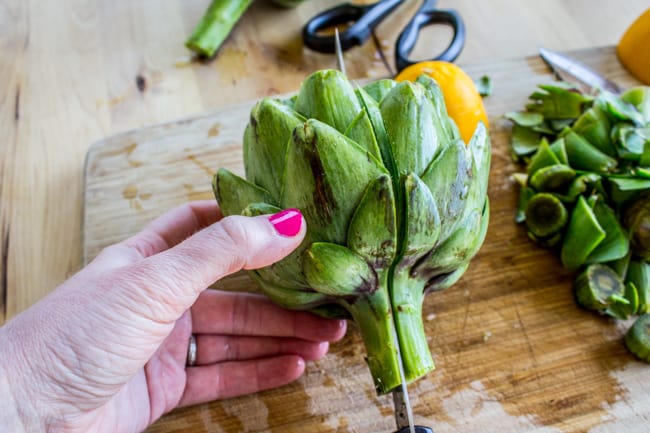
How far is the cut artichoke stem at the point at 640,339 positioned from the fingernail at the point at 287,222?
1.78ft

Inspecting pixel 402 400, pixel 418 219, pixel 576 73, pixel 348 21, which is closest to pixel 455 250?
pixel 418 219

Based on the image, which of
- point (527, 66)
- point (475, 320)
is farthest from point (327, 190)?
point (527, 66)

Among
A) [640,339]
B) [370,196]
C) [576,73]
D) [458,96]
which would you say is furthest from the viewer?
[576,73]

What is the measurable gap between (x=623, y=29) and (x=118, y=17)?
1191 millimetres

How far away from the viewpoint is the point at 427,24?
1.19 metres

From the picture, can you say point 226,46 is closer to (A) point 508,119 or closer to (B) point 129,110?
(B) point 129,110

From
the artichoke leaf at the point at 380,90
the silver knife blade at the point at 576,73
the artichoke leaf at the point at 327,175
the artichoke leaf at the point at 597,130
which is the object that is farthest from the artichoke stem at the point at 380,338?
the silver knife blade at the point at 576,73

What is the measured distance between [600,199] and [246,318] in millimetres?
581

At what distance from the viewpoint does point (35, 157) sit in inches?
44.9

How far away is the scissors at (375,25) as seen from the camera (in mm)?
1137

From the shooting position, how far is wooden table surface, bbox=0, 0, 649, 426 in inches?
42.0

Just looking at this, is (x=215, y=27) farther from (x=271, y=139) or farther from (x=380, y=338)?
(x=380, y=338)

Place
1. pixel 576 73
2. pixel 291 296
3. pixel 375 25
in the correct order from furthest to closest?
pixel 375 25 → pixel 576 73 → pixel 291 296

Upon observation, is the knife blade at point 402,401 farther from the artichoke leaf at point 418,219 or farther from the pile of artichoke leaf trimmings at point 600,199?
the pile of artichoke leaf trimmings at point 600,199
